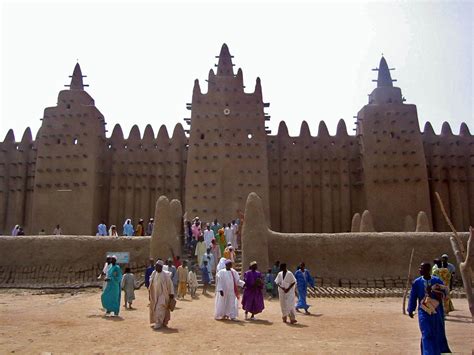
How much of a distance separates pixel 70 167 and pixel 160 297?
20.4 meters

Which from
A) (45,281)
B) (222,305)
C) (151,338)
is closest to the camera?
(151,338)

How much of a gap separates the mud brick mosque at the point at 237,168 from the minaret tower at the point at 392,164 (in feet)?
0.18

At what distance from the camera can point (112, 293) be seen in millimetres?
12125

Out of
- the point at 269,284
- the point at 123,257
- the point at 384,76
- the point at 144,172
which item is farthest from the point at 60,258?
the point at 384,76

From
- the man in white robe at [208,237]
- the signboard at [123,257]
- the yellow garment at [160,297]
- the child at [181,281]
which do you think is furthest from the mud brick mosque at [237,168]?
the yellow garment at [160,297]

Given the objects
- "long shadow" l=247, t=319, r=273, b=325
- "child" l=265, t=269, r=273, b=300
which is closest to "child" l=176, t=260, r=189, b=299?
"child" l=265, t=269, r=273, b=300

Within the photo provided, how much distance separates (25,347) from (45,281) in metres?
12.3

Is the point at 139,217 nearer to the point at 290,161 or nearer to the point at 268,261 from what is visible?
the point at 290,161

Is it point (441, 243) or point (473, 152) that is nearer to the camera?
point (441, 243)

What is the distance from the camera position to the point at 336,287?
17.8 m

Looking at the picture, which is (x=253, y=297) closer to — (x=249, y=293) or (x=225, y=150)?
(x=249, y=293)

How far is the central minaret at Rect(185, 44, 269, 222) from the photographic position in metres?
27.4

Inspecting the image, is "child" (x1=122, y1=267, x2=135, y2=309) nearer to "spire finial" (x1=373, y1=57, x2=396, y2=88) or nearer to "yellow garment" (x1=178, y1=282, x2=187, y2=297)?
"yellow garment" (x1=178, y1=282, x2=187, y2=297)

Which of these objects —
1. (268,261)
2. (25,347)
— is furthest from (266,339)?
(268,261)
